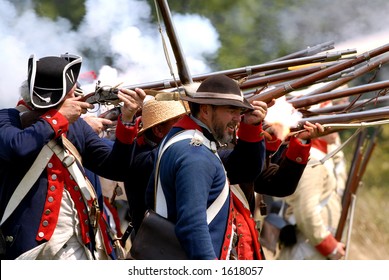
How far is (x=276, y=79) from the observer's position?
6.24 m

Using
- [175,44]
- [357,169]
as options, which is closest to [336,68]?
[175,44]

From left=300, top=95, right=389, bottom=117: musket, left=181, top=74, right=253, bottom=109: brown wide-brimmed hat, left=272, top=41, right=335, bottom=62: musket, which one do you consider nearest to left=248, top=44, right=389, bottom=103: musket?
left=300, top=95, right=389, bottom=117: musket

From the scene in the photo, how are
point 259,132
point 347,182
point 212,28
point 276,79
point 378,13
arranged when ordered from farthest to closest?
1. point 347,182
2. point 212,28
3. point 378,13
4. point 276,79
5. point 259,132

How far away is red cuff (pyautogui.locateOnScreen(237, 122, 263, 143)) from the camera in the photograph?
203 inches

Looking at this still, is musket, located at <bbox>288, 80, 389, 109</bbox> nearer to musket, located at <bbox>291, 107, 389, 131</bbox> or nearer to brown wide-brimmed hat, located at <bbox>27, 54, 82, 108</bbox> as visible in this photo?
musket, located at <bbox>291, 107, 389, 131</bbox>

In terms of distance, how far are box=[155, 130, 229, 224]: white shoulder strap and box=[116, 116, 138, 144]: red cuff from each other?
54cm

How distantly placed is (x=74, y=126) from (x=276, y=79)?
4.40ft

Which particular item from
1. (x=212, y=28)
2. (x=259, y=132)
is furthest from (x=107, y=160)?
(x=212, y=28)

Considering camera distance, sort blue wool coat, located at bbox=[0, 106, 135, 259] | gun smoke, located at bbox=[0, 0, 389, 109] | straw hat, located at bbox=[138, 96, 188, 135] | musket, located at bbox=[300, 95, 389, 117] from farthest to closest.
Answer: gun smoke, located at bbox=[0, 0, 389, 109] → musket, located at bbox=[300, 95, 389, 117] → straw hat, located at bbox=[138, 96, 188, 135] → blue wool coat, located at bbox=[0, 106, 135, 259]

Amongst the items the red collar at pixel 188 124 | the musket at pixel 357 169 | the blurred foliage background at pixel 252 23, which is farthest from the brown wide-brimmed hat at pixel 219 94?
the musket at pixel 357 169

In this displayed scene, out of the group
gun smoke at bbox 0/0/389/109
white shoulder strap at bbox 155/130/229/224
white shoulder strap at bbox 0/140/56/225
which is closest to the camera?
white shoulder strap at bbox 155/130/229/224

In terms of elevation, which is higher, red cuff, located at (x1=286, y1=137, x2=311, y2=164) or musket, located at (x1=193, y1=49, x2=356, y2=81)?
musket, located at (x1=193, y1=49, x2=356, y2=81)

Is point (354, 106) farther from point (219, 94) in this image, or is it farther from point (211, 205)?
point (211, 205)
